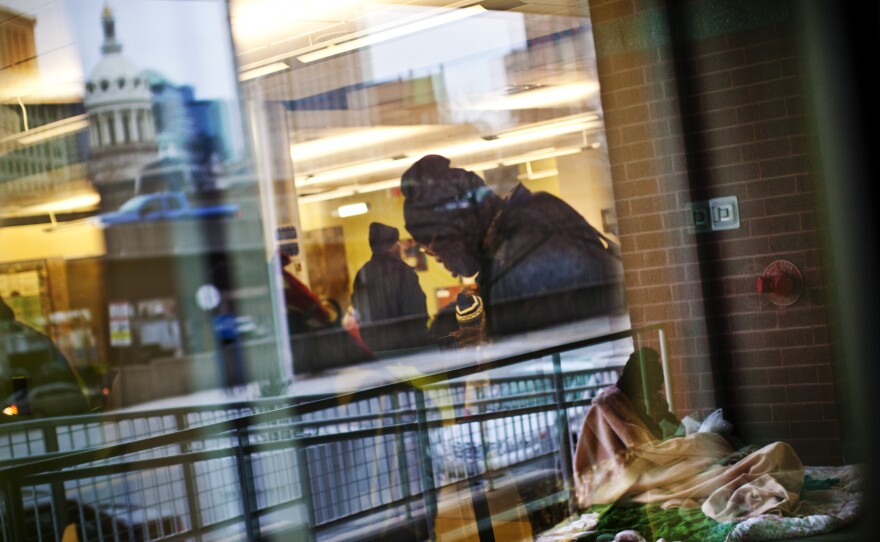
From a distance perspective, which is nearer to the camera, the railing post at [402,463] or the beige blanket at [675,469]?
the beige blanket at [675,469]

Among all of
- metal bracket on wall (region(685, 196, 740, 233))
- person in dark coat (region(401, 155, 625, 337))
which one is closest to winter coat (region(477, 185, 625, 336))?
person in dark coat (region(401, 155, 625, 337))

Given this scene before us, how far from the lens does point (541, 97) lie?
4090mm

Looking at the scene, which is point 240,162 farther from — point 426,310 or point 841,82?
point 841,82

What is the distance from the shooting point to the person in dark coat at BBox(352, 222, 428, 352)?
317 cm

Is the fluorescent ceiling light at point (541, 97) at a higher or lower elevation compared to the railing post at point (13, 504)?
higher

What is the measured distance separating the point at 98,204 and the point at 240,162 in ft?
5.27

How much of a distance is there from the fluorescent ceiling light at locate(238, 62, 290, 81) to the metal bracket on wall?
1979 millimetres

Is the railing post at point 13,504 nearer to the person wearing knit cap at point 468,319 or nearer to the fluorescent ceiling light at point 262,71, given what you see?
the person wearing knit cap at point 468,319

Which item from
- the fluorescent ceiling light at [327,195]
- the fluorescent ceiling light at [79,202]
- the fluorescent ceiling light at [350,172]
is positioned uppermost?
the fluorescent ceiling light at [79,202]

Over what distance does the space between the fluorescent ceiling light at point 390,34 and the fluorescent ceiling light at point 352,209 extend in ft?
2.13

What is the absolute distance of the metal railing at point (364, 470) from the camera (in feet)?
9.91

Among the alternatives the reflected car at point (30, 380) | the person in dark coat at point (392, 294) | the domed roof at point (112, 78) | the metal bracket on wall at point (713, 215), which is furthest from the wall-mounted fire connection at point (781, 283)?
the domed roof at point (112, 78)

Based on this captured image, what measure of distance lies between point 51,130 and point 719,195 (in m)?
4.08

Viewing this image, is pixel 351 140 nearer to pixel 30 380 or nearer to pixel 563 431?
pixel 563 431
